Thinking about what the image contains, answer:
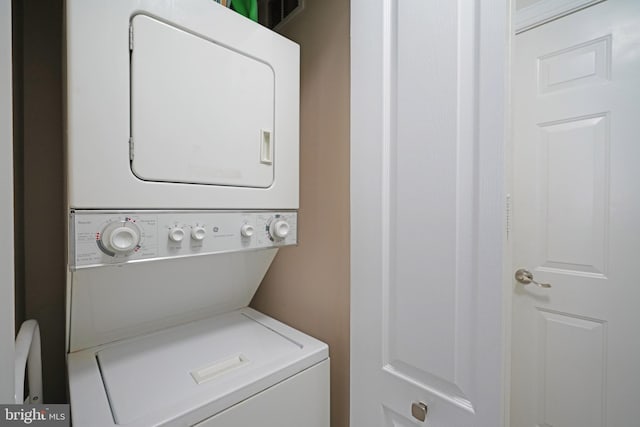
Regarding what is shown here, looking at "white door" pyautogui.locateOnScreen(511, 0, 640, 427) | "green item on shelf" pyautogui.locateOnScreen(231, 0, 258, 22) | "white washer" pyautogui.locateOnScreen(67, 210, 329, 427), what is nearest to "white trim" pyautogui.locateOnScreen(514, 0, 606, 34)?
"white door" pyautogui.locateOnScreen(511, 0, 640, 427)

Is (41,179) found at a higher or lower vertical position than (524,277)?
higher

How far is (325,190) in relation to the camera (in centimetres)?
148

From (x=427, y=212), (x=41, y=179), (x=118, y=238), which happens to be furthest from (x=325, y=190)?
(x=41, y=179)

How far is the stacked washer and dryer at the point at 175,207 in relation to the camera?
2.84 feet

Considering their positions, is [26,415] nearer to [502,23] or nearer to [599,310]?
[502,23]

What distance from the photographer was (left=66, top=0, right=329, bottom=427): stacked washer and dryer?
2.84 feet

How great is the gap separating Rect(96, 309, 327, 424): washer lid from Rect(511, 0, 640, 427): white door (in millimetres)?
1513

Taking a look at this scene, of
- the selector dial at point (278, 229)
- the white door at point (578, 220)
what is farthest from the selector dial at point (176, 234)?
→ the white door at point (578, 220)

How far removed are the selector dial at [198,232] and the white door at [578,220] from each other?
194 cm

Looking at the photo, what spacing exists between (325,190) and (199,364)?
3.21ft

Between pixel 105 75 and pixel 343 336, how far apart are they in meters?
1.42

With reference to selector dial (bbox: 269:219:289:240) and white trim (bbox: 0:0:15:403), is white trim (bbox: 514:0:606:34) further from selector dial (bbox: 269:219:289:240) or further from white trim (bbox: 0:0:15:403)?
white trim (bbox: 0:0:15:403)

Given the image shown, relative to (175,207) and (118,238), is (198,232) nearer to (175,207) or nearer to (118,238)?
(175,207)

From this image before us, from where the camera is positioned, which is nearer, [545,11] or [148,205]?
[148,205]
